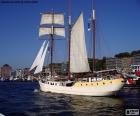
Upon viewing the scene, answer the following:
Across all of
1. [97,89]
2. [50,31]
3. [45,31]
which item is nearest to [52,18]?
[50,31]

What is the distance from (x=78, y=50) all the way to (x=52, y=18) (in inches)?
898

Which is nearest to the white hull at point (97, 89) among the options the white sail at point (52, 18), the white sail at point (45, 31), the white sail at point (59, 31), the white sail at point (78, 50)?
the white sail at point (78, 50)

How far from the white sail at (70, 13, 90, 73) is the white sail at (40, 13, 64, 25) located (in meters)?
19.0

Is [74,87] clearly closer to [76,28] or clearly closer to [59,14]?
[76,28]

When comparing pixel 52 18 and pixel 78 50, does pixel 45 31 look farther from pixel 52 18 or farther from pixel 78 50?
pixel 78 50

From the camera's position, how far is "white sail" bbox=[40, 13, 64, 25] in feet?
275

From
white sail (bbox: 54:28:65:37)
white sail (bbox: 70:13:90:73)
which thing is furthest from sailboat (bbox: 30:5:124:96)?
white sail (bbox: 54:28:65:37)

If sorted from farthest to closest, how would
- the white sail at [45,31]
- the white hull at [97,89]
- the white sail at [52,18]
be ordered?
1. the white sail at [45,31]
2. the white sail at [52,18]
3. the white hull at [97,89]

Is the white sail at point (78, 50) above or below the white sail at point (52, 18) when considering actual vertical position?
below

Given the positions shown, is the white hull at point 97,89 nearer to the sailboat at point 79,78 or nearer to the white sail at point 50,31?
the sailboat at point 79,78

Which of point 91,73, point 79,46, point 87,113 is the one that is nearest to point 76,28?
point 79,46

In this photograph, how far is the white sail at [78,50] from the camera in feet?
206

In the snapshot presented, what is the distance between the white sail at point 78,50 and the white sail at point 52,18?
1904cm

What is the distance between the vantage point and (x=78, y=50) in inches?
2509
